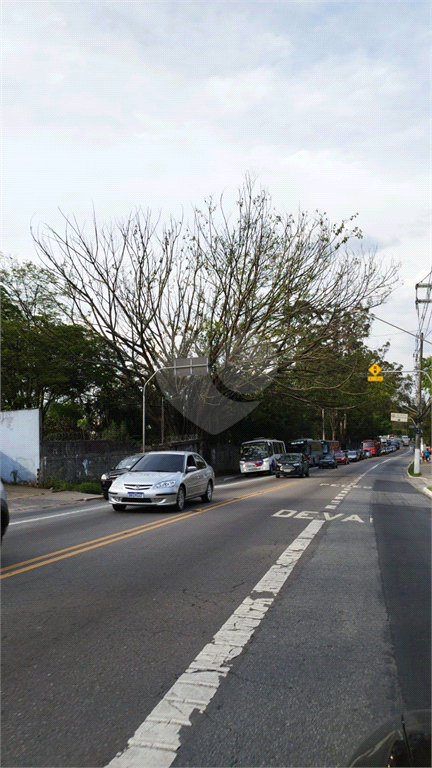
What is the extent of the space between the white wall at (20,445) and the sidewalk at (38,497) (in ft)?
1.67

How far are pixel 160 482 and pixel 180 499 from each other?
0.84 meters

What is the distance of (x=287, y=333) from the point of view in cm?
3394

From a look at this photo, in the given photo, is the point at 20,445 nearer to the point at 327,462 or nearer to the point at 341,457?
the point at 327,462

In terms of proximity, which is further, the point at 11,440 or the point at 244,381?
the point at 244,381

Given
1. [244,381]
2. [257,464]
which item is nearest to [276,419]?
[257,464]

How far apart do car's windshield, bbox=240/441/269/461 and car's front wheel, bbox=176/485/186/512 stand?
24.9m

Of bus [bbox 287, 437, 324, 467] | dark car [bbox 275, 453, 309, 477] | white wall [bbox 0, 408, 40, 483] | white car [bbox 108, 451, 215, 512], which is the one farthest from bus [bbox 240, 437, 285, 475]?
white car [bbox 108, 451, 215, 512]

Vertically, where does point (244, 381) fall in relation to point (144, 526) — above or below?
above

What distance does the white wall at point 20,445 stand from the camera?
24219 mm

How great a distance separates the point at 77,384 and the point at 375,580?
33.6m

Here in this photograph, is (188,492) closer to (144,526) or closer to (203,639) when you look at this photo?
(144,526)

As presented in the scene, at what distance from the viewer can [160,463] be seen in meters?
15.9

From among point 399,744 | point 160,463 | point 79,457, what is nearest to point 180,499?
point 160,463

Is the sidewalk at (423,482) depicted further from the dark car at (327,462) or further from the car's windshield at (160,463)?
the dark car at (327,462)
